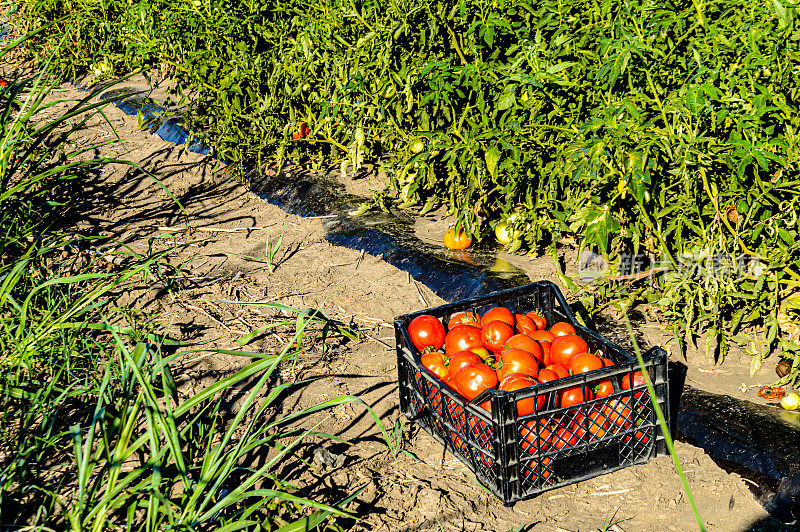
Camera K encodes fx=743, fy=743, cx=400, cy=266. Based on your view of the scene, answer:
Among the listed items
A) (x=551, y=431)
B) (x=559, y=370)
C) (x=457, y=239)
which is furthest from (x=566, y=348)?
(x=457, y=239)

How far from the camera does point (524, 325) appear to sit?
245cm

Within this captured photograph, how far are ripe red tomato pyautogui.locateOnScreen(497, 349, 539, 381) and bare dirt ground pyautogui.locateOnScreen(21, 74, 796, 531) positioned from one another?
336 mm

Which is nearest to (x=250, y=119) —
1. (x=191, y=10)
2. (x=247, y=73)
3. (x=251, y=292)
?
(x=247, y=73)

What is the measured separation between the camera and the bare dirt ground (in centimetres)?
207

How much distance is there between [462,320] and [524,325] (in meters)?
0.21

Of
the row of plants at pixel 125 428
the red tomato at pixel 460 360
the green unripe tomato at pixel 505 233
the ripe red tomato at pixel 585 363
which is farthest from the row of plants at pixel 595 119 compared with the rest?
the row of plants at pixel 125 428

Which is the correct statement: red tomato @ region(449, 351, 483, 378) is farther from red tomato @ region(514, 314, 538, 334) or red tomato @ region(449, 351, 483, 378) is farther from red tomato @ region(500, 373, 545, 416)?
red tomato @ region(514, 314, 538, 334)

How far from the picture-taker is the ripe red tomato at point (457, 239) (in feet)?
11.5

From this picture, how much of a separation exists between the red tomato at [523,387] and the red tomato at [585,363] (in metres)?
0.13

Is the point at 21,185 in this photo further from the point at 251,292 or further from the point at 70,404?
the point at 251,292

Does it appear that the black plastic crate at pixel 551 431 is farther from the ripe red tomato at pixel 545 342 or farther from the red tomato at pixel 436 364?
the ripe red tomato at pixel 545 342

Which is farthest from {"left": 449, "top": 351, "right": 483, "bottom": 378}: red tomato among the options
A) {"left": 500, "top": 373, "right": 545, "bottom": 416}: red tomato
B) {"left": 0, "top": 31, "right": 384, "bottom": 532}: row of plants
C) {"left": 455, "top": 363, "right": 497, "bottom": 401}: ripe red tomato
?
{"left": 0, "top": 31, "right": 384, "bottom": 532}: row of plants

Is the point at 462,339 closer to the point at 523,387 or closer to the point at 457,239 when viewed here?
the point at 523,387

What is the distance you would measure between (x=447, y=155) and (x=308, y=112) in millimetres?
1461
